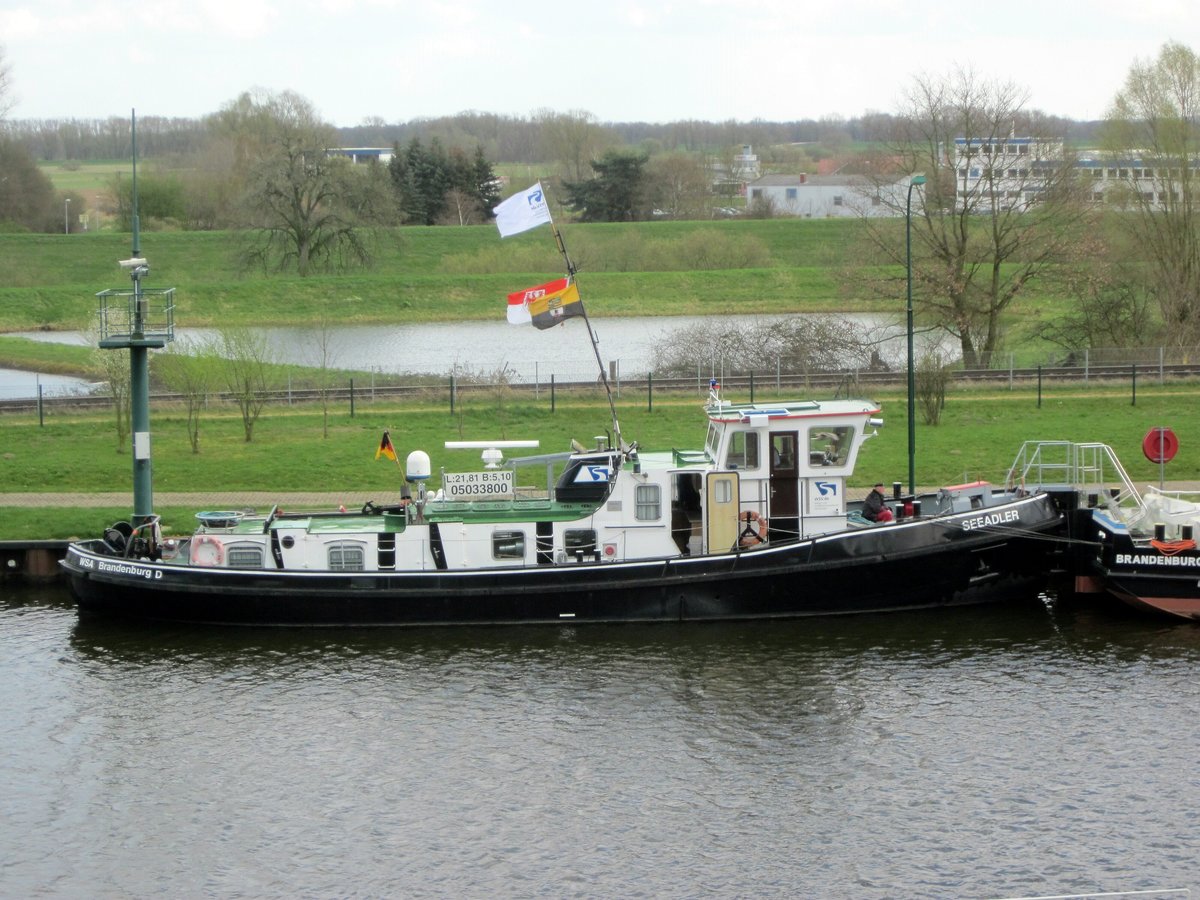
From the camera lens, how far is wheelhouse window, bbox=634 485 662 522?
2306cm

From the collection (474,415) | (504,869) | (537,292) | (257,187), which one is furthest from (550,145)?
(504,869)

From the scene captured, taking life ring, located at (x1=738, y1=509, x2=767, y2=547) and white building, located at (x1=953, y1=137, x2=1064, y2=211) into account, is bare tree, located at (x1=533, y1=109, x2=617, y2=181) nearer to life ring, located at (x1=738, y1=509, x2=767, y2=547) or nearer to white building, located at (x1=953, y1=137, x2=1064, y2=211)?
white building, located at (x1=953, y1=137, x2=1064, y2=211)

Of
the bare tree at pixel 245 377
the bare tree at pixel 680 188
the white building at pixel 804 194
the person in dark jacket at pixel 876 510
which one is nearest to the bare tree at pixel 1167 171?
the person in dark jacket at pixel 876 510

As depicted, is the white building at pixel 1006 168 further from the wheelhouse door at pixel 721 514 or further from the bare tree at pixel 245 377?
the wheelhouse door at pixel 721 514

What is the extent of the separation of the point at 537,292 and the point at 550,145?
366 ft

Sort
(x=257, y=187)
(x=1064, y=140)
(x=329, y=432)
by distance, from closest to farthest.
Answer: (x=329, y=432) → (x=1064, y=140) → (x=257, y=187)

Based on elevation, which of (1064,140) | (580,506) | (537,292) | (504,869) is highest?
(1064,140)

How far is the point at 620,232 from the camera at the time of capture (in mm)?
93438

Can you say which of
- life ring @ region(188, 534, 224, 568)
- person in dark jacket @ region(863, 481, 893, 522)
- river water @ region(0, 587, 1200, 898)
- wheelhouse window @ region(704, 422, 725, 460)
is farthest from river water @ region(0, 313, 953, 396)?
river water @ region(0, 587, 1200, 898)

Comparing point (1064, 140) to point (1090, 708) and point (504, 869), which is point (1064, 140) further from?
point (504, 869)

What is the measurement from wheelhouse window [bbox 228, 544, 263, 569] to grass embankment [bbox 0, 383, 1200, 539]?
4.37 meters

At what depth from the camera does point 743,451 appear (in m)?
23.1

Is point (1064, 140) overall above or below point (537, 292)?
above

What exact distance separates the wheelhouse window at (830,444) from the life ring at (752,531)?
1.28 m
